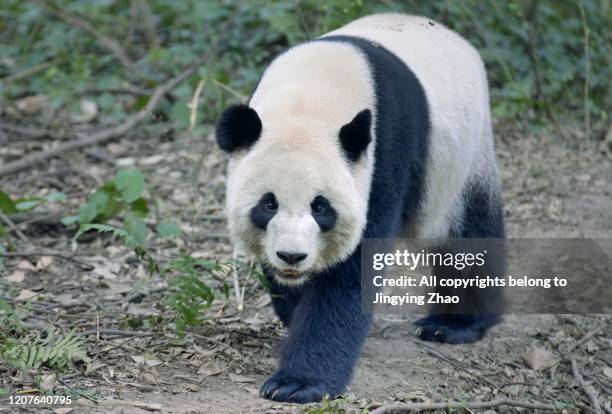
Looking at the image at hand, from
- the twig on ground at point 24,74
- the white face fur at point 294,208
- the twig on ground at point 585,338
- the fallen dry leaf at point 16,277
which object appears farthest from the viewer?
the twig on ground at point 24,74

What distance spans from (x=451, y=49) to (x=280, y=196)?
8.45 feet

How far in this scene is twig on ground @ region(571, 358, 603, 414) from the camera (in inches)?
231

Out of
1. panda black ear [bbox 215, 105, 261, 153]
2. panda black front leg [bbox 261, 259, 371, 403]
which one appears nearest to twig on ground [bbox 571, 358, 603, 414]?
panda black front leg [bbox 261, 259, 371, 403]

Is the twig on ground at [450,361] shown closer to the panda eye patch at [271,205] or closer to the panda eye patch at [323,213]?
the panda eye patch at [323,213]

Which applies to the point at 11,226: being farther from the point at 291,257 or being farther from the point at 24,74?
the point at 291,257

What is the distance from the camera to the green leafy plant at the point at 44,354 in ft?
17.0

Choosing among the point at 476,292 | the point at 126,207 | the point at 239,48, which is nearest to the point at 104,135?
the point at 126,207

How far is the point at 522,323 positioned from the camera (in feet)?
24.3

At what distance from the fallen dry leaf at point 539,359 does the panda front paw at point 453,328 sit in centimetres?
A: 53

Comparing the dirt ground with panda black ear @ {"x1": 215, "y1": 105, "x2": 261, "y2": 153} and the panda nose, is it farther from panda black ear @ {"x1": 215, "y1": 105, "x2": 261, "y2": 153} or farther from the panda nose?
panda black ear @ {"x1": 215, "y1": 105, "x2": 261, "y2": 153}

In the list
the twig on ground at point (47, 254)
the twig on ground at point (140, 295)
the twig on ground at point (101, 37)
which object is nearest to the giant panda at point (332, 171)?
the twig on ground at point (140, 295)

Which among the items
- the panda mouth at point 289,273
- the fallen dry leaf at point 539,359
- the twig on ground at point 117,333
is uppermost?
the panda mouth at point 289,273

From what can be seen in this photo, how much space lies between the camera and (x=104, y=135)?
398 inches

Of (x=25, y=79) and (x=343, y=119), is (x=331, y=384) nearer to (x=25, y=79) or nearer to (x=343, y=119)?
(x=343, y=119)
